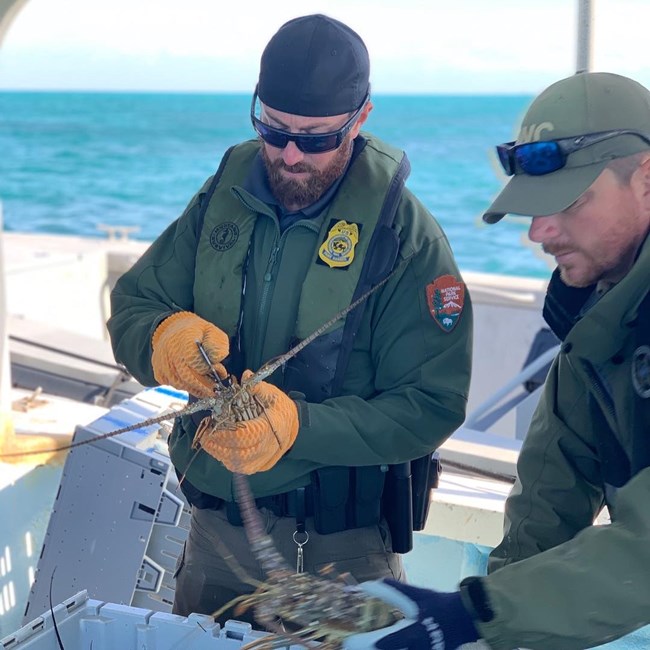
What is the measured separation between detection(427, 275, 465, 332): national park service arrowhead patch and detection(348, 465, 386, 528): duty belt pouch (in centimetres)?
44

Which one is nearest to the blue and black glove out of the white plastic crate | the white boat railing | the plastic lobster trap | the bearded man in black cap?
the white plastic crate

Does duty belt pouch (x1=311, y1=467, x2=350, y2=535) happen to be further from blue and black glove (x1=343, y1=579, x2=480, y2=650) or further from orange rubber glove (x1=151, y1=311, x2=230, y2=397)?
blue and black glove (x1=343, y1=579, x2=480, y2=650)

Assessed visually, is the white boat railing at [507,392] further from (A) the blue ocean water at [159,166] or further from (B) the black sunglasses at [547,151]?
(B) the black sunglasses at [547,151]

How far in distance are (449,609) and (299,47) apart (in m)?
1.52

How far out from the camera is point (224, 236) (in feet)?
8.95

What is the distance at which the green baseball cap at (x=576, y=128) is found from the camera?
2.01 m

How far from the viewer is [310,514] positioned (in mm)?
2670

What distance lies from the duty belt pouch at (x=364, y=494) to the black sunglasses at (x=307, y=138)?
2.84 feet

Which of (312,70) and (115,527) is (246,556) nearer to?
(115,527)

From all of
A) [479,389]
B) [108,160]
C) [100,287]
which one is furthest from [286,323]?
[108,160]

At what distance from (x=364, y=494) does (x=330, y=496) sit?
0.34ft

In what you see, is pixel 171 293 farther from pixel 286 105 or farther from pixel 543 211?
pixel 543 211

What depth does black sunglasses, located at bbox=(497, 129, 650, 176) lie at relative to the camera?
6.61 feet

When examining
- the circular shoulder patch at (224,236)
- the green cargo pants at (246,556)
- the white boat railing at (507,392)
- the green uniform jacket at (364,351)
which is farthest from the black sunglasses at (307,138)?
the white boat railing at (507,392)
